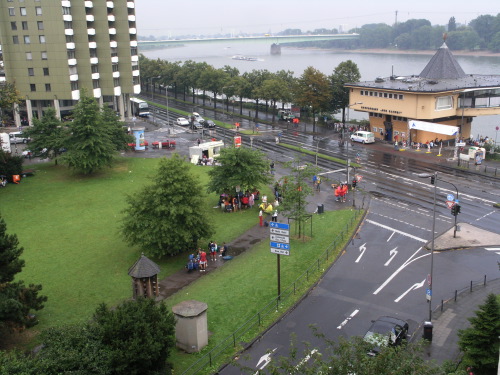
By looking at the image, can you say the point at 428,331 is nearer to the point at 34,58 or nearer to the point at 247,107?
the point at 34,58

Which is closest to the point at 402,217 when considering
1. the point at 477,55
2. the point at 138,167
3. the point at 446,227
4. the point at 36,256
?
the point at 446,227

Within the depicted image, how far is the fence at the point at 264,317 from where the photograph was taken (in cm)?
2184

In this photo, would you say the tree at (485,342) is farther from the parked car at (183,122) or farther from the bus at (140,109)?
the bus at (140,109)

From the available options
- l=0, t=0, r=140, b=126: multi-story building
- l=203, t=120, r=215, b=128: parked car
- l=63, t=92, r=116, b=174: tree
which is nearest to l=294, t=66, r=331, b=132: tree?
l=203, t=120, r=215, b=128: parked car

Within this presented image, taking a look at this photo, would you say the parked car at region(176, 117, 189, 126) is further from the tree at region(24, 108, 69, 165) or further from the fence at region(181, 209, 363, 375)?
the fence at region(181, 209, 363, 375)

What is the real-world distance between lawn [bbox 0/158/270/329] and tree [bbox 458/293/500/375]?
56.9ft

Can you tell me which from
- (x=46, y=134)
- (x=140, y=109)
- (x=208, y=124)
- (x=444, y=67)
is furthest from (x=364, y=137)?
(x=140, y=109)

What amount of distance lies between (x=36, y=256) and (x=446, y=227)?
28.2 m

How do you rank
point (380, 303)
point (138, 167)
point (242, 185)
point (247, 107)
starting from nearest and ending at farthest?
1. point (380, 303)
2. point (242, 185)
3. point (138, 167)
4. point (247, 107)

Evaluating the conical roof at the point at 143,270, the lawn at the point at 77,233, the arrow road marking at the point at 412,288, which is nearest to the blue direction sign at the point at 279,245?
the conical roof at the point at 143,270

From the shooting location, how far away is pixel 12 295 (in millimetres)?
21953

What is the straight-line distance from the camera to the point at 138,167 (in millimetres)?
56438

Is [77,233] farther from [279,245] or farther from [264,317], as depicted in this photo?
[264,317]

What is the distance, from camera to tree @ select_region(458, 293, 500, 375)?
18672 mm
